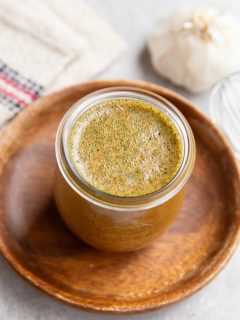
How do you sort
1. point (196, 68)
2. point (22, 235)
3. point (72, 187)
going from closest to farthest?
point (72, 187), point (22, 235), point (196, 68)

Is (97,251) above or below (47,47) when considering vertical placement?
below

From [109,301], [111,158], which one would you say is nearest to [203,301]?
[109,301]

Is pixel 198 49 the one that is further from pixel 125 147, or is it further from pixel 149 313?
pixel 149 313

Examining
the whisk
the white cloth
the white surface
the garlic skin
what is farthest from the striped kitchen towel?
the white surface

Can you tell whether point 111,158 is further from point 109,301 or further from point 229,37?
→ point 229,37

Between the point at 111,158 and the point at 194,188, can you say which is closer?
the point at 111,158

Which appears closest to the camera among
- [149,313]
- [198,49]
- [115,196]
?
[115,196]

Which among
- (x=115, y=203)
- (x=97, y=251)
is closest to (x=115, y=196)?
(x=115, y=203)
